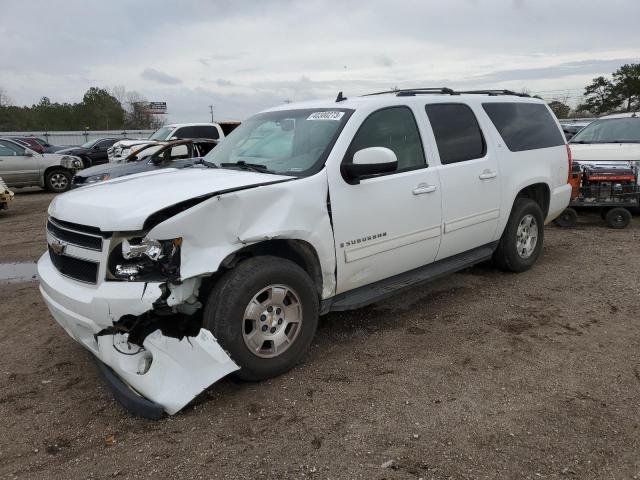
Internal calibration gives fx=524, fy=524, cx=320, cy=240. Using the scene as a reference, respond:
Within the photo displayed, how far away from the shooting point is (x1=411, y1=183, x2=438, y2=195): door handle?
4188mm

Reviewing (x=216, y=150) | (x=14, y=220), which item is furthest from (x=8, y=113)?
(x=216, y=150)

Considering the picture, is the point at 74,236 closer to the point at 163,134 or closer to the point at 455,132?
the point at 455,132

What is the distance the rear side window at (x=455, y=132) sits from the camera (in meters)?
4.56

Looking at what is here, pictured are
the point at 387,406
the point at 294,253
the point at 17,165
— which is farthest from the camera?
the point at 17,165

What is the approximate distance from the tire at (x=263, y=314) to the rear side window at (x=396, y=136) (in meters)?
1.15

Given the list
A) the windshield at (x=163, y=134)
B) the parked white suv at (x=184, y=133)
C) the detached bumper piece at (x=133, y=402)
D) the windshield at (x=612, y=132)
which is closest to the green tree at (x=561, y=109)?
the parked white suv at (x=184, y=133)

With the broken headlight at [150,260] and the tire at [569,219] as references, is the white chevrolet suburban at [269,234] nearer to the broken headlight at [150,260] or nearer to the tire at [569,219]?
the broken headlight at [150,260]

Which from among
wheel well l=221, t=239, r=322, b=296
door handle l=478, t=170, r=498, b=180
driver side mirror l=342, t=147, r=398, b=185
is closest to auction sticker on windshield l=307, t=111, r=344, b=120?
driver side mirror l=342, t=147, r=398, b=185

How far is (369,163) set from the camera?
12.0 ft

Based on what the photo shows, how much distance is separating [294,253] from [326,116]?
119cm

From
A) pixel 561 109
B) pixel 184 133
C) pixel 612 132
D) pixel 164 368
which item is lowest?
pixel 164 368

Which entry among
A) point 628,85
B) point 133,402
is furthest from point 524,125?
point 628,85

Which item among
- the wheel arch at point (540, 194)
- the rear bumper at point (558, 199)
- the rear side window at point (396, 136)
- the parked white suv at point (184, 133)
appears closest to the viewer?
the rear side window at point (396, 136)

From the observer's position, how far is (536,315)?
181 inches
